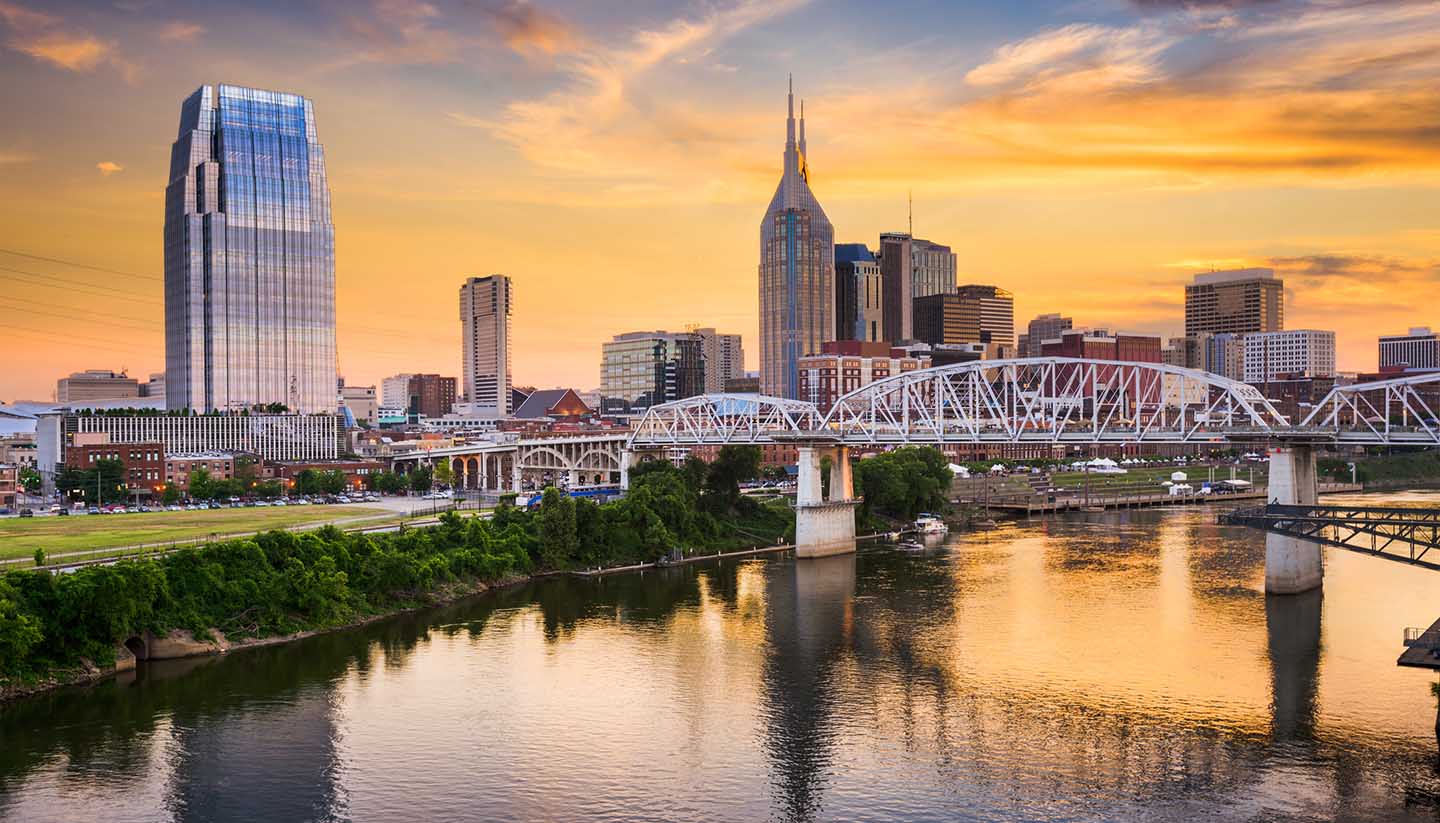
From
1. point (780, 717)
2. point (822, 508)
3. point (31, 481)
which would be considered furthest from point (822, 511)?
point (31, 481)

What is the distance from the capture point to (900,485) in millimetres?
106250

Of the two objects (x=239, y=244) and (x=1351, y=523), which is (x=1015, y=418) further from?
(x=239, y=244)

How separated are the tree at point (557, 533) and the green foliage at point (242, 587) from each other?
160 centimetres

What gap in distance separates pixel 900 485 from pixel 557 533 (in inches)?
1522

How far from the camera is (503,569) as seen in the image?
72875mm

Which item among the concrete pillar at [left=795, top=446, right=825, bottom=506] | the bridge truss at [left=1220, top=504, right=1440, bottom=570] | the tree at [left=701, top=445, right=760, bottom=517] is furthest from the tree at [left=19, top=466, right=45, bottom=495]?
the bridge truss at [left=1220, top=504, right=1440, bottom=570]

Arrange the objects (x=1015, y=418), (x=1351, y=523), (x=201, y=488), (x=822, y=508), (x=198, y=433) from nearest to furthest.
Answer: (x=1351, y=523), (x=1015, y=418), (x=822, y=508), (x=201, y=488), (x=198, y=433)

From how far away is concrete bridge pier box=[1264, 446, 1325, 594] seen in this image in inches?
2559

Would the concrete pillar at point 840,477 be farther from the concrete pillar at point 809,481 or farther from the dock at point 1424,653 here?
the dock at point 1424,653

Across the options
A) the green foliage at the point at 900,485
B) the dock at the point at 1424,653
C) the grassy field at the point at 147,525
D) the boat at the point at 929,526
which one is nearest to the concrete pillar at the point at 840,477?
the green foliage at the point at 900,485

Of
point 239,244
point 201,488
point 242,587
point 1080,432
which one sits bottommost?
point 242,587

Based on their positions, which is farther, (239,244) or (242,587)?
(239,244)

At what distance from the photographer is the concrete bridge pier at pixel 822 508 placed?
292ft

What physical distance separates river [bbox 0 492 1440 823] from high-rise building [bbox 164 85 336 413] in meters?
144
